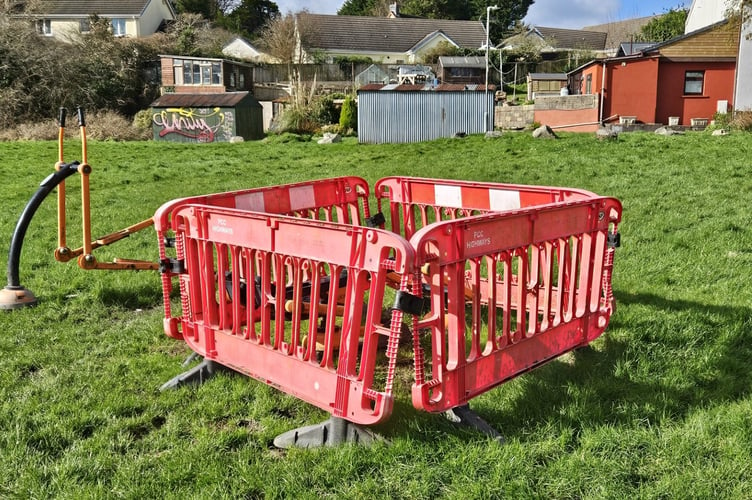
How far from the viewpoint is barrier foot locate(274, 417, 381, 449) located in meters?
3.37

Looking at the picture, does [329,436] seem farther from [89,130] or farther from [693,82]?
[693,82]

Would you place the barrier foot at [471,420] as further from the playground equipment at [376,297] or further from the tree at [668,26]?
the tree at [668,26]

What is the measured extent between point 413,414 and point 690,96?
34.2m

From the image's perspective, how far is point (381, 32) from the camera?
69.4m

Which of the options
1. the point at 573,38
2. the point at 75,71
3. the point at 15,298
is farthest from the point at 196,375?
the point at 573,38

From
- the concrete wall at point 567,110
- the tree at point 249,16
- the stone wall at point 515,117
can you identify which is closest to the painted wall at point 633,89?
the concrete wall at point 567,110

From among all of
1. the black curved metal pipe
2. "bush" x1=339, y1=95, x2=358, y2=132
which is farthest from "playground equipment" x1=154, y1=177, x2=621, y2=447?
"bush" x1=339, y1=95, x2=358, y2=132

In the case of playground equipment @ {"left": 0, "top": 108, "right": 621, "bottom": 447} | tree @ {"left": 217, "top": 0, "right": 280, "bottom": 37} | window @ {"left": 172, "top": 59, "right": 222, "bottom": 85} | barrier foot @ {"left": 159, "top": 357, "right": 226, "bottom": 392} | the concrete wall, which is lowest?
barrier foot @ {"left": 159, "top": 357, "right": 226, "bottom": 392}

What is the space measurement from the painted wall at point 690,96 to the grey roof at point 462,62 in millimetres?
26310

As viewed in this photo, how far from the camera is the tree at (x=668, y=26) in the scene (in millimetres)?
58000

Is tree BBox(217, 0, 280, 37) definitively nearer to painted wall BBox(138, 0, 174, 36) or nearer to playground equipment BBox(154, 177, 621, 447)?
painted wall BBox(138, 0, 174, 36)

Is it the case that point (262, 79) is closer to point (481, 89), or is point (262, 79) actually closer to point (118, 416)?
point (481, 89)

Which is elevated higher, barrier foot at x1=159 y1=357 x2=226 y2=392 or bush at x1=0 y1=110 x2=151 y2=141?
bush at x1=0 y1=110 x2=151 y2=141

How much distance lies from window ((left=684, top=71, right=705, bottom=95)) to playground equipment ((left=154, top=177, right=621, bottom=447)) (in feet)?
106
